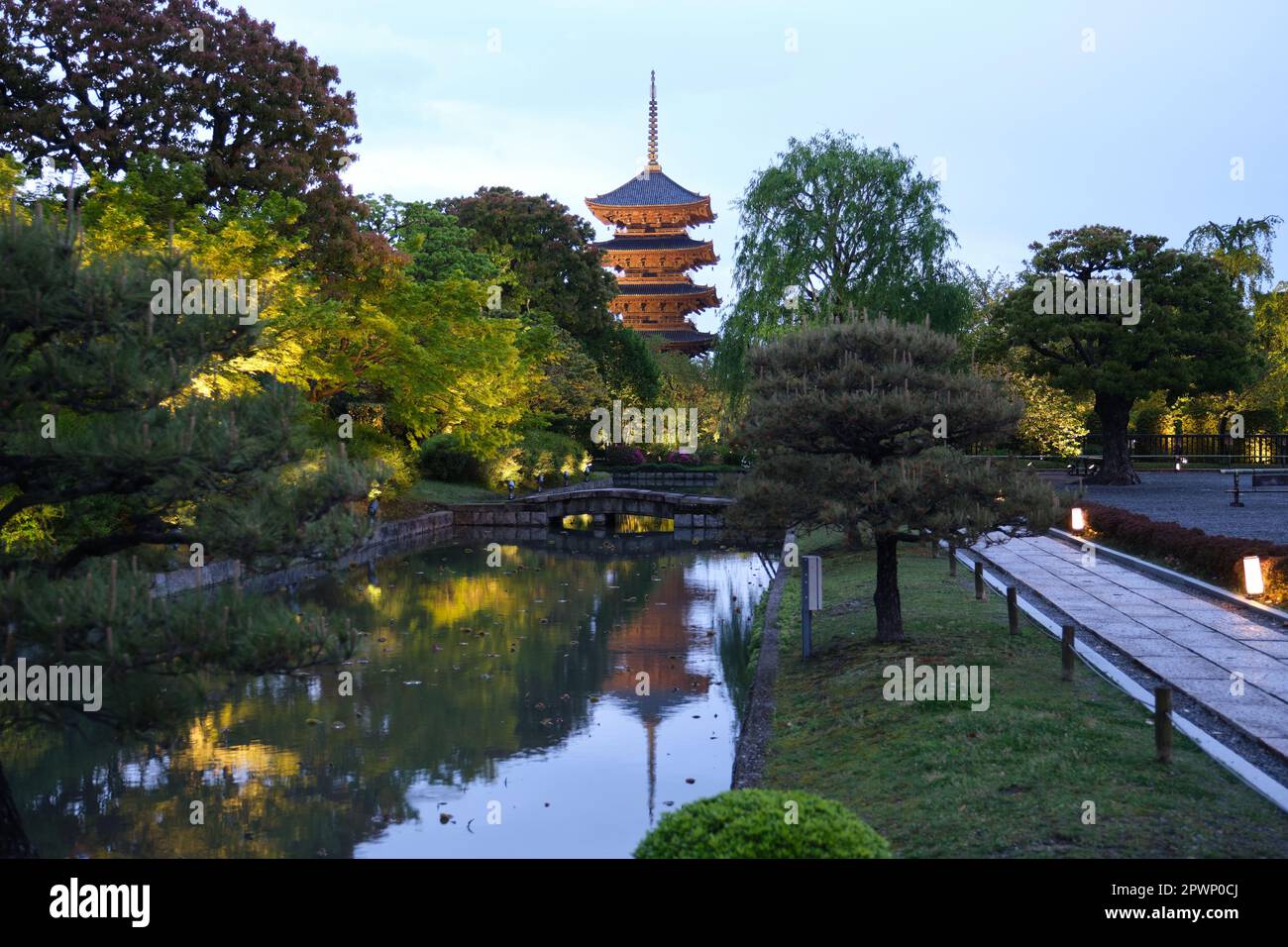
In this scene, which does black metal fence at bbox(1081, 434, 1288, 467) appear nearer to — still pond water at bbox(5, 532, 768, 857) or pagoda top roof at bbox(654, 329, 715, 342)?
pagoda top roof at bbox(654, 329, 715, 342)

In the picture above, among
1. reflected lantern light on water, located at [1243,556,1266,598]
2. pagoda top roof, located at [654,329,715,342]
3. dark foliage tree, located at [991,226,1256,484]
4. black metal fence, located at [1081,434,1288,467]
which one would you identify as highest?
pagoda top roof, located at [654,329,715,342]

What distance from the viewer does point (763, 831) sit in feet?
17.6

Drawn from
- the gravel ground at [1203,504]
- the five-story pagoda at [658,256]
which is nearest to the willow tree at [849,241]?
the gravel ground at [1203,504]

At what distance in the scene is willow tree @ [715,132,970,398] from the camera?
30625 mm

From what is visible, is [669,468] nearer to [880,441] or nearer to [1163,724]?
[880,441]

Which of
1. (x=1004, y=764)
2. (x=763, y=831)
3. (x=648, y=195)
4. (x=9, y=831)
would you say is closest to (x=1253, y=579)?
(x=1004, y=764)

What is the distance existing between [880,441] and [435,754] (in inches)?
257

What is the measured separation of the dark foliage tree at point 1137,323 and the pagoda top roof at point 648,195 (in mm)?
47198

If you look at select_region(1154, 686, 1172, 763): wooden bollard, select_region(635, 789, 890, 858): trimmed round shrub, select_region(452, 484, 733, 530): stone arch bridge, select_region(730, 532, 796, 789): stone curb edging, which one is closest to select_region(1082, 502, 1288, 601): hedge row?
select_region(730, 532, 796, 789): stone curb edging

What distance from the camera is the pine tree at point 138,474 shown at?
20.2 ft

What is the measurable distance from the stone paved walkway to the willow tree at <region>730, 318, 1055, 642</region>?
7.16ft
